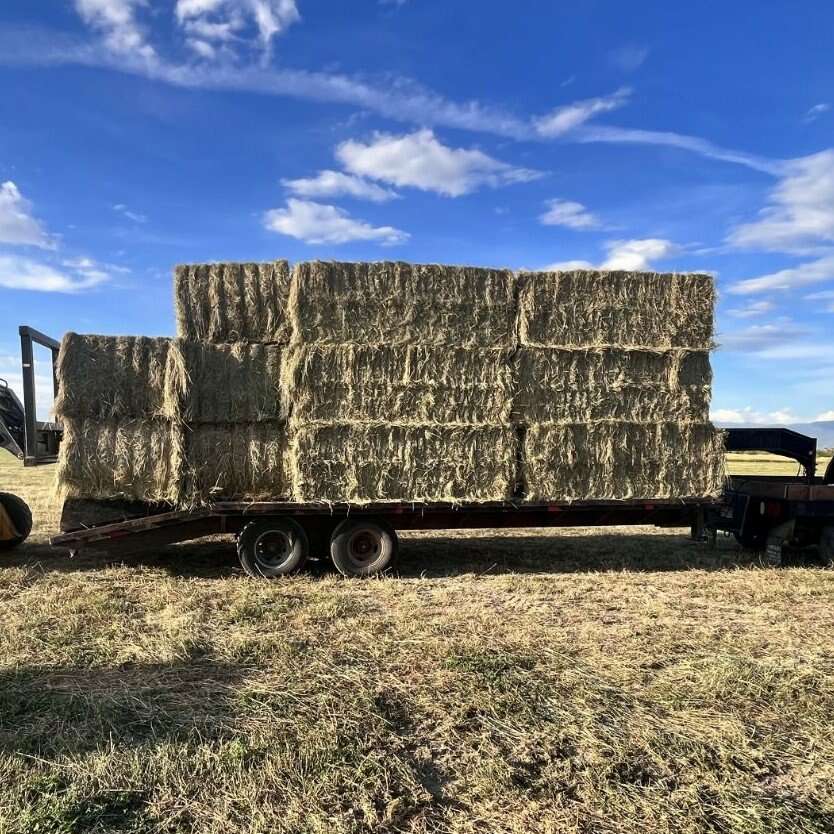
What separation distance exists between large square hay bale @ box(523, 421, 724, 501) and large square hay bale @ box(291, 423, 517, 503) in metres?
0.38

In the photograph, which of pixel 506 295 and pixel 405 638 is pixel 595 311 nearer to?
pixel 506 295

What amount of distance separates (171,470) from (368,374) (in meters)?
2.42

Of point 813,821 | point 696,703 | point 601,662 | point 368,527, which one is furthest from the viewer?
point 368,527

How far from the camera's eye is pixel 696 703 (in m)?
4.37

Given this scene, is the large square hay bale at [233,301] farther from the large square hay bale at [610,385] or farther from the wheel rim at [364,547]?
the large square hay bale at [610,385]

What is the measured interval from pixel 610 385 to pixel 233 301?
4545 mm

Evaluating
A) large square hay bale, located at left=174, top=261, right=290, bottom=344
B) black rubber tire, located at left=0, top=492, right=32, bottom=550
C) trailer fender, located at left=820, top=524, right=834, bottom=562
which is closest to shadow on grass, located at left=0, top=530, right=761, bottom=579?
black rubber tire, located at left=0, top=492, right=32, bottom=550

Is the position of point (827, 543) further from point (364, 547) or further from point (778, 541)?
point (364, 547)

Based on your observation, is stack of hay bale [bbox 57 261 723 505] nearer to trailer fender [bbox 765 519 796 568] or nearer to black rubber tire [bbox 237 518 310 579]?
black rubber tire [bbox 237 518 310 579]

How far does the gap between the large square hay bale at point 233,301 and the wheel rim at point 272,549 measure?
225 centimetres

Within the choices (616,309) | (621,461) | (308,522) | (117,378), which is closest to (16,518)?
(117,378)

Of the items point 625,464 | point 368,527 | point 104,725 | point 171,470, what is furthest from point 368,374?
point 104,725

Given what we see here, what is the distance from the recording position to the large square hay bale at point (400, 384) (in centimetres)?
793

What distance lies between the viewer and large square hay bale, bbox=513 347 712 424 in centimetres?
830
